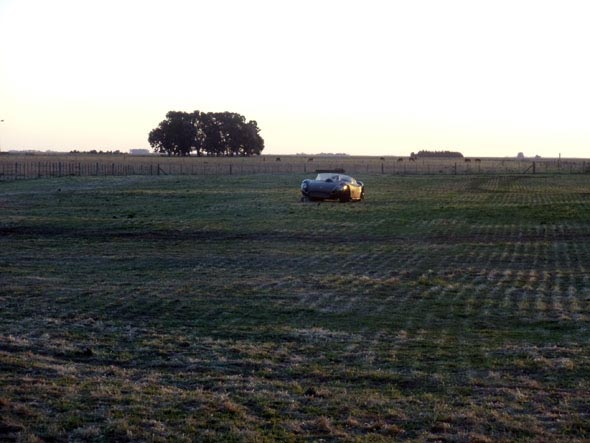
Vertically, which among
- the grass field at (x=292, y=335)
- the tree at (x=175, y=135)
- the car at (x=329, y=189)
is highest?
the tree at (x=175, y=135)

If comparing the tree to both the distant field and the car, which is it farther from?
the car

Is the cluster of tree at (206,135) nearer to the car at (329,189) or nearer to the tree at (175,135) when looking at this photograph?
the tree at (175,135)

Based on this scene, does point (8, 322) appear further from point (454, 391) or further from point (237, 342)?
point (454, 391)

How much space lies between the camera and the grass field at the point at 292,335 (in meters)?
7.43

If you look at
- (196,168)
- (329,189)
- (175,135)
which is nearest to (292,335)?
(329,189)

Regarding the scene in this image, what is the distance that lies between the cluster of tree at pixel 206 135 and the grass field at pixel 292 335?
11700cm

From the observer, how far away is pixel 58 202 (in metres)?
41.5

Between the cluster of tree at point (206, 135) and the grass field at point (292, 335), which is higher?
the cluster of tree at point (206, 135)

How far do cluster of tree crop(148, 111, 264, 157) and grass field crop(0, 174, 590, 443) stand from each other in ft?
384

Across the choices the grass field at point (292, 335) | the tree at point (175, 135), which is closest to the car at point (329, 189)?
the grass field at point (292, 335)

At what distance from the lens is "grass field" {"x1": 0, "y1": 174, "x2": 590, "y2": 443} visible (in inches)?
292

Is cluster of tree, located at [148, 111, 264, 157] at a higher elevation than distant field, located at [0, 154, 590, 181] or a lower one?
higher

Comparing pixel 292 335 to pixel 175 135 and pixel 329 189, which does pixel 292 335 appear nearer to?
pixel 329 189

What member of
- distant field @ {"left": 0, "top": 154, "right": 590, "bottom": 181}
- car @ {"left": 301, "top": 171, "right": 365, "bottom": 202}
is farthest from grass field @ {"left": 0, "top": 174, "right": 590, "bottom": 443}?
distant field @ {"left": 0, "top": 154, "right": 590, "bottom": 181}
